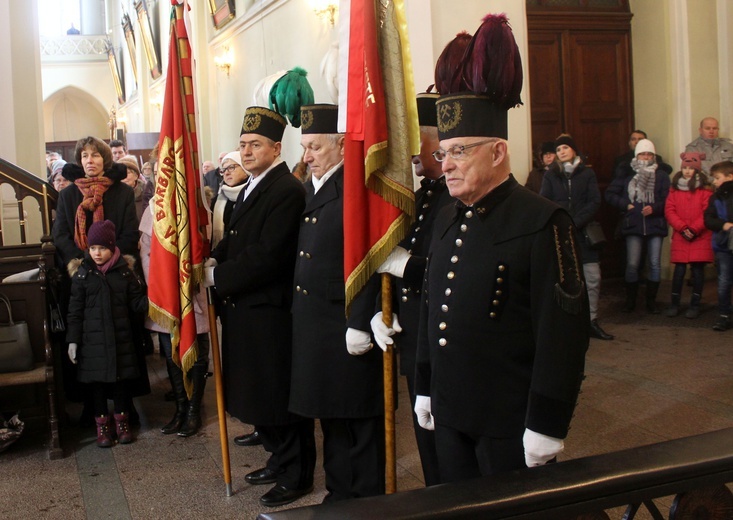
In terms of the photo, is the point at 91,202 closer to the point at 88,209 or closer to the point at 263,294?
the point at 88,209

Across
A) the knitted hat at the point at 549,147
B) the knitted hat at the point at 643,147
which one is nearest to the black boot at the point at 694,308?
the knitted hat at the point at 643,147

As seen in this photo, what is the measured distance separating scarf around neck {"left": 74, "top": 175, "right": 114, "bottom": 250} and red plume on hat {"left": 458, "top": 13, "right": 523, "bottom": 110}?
3.15 metres

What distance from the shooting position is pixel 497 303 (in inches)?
77.8

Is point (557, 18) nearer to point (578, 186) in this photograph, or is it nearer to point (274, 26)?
point (578, 186)

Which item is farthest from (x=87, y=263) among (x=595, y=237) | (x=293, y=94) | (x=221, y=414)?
(x=595, y=237)

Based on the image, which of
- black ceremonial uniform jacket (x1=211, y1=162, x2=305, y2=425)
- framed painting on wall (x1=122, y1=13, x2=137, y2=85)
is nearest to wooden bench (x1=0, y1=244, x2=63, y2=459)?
black ceremonial uniform jacket (x1=211, y1=162, x2=305, y2=425)

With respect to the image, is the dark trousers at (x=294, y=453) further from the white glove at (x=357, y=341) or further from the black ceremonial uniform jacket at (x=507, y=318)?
the black ceremonial uniform jacket at (x=507, y=318)

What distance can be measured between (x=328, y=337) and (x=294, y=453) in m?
0.67

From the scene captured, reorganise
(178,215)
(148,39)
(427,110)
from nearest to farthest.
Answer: (427,110) < (178,215) < (148,39)

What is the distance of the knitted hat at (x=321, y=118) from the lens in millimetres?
2994

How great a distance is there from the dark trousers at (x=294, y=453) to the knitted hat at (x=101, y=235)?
1.41m

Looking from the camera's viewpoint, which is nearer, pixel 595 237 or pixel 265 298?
pixel 265 298

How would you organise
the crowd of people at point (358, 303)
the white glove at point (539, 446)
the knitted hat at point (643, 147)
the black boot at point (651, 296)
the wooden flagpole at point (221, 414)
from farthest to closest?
1. the knitted hat at point (643, 147)
2. the black boot at point (651, 296)
3. the wooden flagpole at point (221, 414)
4. the crowd of people at point (358, 303)
5. the white glove at point (539, 446)

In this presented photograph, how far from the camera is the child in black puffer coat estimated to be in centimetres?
417
